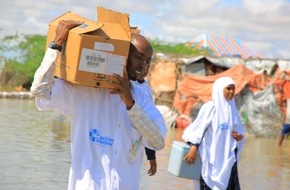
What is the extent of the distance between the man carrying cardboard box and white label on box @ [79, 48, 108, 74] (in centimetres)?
14

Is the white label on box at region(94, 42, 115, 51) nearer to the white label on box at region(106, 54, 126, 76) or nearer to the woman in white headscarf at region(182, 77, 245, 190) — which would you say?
the white label on box at region(106, 54, 126, 76)

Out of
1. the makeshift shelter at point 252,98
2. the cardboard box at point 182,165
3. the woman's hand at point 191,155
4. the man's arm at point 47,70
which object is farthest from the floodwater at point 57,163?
the man's arm at point 47,70

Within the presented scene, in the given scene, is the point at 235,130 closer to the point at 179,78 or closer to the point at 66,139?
the point at 66,139

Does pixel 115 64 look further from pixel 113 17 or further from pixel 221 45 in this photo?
pixel 221 45

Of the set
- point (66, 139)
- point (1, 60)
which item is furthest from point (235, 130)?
point (1, 60)

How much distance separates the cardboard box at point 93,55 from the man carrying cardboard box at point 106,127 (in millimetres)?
70

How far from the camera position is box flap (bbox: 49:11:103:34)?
136 inches

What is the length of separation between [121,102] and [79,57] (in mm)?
359

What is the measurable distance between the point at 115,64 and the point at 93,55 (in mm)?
127

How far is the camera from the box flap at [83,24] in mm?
3459

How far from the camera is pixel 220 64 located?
24516 mm

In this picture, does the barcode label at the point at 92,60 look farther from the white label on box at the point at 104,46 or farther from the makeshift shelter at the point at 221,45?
the makeshift shelter at the point at 221,45

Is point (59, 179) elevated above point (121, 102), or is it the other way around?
point (121, 102)

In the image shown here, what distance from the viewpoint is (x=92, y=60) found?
3.46 m
